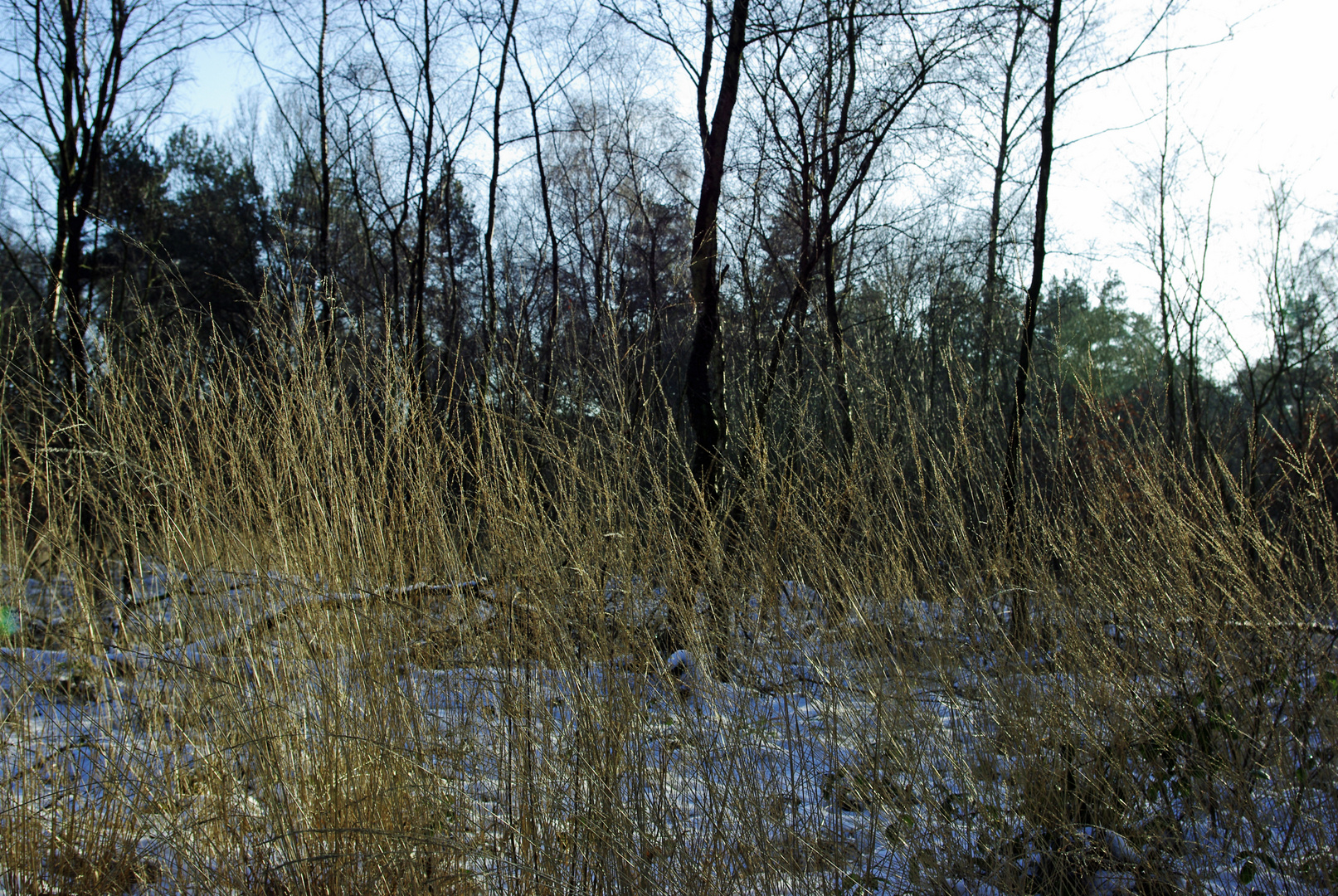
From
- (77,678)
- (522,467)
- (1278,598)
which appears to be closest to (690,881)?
(522,467)

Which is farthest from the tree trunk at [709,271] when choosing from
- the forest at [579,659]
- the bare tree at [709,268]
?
the forest at [579,659]

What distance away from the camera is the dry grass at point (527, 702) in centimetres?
160

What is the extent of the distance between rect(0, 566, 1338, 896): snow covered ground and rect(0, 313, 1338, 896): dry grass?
13 millimetres

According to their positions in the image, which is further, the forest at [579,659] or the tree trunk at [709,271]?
the tree trunk at [709,271]

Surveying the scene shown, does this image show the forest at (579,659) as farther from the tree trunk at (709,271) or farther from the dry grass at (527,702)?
the tree trunk at (709,271)

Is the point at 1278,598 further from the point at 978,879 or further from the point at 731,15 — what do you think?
the point at 731,15

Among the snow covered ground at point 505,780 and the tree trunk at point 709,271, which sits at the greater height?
the tree trunk at point 709,271

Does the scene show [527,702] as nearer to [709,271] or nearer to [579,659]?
[579,659]

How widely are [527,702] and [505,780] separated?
0.18 m

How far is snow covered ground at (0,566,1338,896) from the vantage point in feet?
5.16

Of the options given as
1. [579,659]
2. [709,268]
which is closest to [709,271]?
[709,268]

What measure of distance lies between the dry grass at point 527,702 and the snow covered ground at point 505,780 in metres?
0.01

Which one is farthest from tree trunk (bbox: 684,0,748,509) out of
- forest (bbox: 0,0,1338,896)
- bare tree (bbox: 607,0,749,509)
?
forest (bbox: 0,0,1338,896)

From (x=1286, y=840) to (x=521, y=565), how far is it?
1.95 metres
